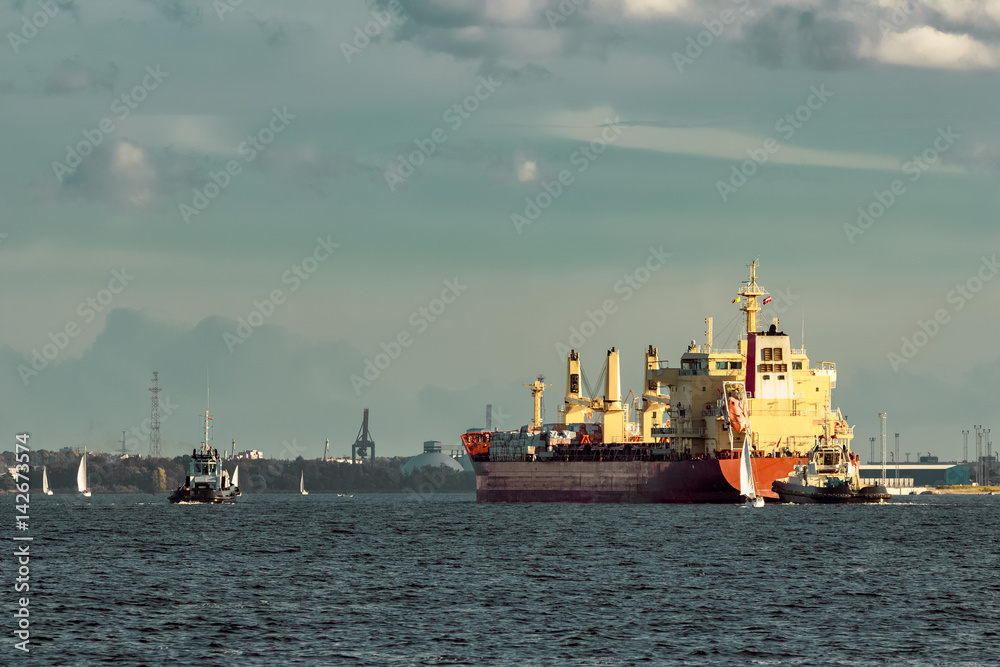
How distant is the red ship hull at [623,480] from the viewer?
137 m

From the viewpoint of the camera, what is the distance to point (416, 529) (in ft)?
362

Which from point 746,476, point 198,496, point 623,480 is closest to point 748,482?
point 746,476

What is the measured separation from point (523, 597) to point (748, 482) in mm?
78452

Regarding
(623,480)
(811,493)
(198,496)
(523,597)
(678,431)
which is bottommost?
(523,597)

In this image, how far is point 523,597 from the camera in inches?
2234

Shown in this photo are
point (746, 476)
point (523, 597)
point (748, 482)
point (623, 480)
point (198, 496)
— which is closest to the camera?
point (523, 597)

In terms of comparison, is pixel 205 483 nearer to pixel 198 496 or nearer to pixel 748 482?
pixel 198 496

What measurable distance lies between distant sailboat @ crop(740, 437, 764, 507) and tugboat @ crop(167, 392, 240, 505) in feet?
224

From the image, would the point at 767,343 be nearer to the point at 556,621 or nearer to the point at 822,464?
the point at 822,464

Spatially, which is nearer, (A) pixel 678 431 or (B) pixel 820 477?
(B) pixel 820 477

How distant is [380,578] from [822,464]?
268ft

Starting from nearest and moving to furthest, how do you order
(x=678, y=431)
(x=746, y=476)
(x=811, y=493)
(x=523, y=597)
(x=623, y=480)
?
(x=523, y=597) < (x=746, y=476) < (x=811, y=493) < (x=678, y=431) < (x=623, y=480)

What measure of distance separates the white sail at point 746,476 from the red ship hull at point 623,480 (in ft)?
9.21

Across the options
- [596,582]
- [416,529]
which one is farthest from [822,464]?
[596,582]
